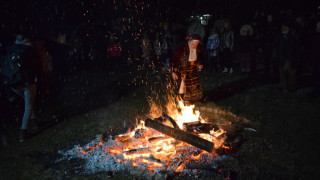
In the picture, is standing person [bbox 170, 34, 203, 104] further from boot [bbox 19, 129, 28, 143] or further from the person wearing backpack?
boot [bbox 19, 129, 28, 143]

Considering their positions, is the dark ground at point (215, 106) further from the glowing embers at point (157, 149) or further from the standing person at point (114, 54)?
the standing person at point (114, 54)

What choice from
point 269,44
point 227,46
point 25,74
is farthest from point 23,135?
point 269,44

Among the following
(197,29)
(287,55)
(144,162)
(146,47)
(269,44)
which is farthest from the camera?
(146,47)

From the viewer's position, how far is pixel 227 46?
12.7 meters

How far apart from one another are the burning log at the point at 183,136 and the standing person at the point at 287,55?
574 centimetres

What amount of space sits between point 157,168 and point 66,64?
12835 mm

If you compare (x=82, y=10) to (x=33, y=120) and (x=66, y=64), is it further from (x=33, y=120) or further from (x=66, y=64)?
(x=33, y=120)

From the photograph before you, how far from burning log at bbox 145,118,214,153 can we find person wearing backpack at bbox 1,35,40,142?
11.1ft

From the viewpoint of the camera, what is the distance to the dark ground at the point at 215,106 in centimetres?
468

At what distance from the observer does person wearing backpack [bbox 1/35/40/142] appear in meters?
6.07

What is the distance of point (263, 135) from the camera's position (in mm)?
5809

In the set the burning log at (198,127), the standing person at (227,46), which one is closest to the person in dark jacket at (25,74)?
the burning log at (198,127)

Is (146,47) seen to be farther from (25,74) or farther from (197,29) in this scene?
(25,74)

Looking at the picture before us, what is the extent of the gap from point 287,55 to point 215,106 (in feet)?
11.1
